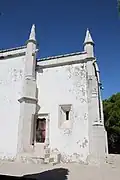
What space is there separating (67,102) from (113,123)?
534 inches

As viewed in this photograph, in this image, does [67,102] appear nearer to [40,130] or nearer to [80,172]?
[40,130]

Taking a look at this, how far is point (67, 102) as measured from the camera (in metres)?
12.0

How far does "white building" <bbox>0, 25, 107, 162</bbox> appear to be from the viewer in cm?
1095

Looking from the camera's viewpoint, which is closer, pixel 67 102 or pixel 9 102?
pixel 67 102

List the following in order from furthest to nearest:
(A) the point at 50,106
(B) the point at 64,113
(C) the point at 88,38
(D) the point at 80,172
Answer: (C) the point at 88,38, (A) the point at 50,106, (B) the point at 64,113, (D) the point at 80,172

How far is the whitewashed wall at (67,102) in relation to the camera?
11.0 m

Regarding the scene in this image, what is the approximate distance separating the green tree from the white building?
439 inches

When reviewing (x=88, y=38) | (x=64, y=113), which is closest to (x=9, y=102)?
(x=64, y=113)

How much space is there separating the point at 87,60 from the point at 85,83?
1798 mm

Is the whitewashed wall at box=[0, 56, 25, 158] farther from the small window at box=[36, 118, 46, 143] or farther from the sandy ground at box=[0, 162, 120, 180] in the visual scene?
the sandy ground at box=[0, 162, 120, 180]

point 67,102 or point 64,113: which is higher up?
point 67,102

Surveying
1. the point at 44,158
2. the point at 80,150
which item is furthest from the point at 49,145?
the point at 80,150

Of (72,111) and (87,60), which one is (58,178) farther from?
(87,60)

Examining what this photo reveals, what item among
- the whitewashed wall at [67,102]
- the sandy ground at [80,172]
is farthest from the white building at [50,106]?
the sandy ground at [80,172]
